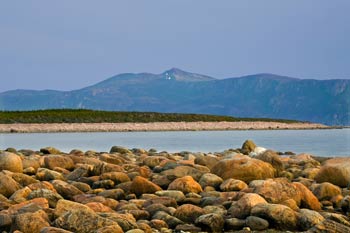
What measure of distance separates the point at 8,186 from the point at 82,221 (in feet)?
14.8

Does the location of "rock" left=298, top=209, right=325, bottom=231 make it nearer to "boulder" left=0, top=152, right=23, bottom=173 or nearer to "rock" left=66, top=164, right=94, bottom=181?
"rock" left=66, top=164, right=94, bottom=181

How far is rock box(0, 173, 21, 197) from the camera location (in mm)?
15875

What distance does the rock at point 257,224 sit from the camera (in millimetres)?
13078

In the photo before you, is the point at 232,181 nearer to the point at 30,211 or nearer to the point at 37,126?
the point at 30,211

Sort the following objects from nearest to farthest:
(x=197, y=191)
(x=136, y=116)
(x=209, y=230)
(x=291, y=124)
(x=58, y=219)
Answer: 1. (x=58, y=219)
2. (x=209, y=230)
3. (x=197, y=191)
4. (x=136, y=116)
5. (x=291, y=124)

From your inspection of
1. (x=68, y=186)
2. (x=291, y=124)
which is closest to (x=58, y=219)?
(x=68, y=186)

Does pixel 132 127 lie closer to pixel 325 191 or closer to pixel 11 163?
pixel 11 163

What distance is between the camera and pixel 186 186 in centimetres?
1616

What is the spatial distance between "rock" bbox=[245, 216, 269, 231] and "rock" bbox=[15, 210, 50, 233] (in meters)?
3.99

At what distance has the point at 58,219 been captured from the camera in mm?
12273

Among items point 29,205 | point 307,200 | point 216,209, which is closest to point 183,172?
point 216,209

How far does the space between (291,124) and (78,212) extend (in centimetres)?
10997

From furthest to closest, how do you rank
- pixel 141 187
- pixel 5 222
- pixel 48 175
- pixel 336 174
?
pixel 48 175 → pixel 336 174 → pixel 141 187 → pixel 5 222

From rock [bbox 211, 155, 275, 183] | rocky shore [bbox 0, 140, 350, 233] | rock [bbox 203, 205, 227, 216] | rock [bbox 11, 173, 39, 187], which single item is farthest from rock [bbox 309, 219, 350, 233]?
rock [bbox 11, 173, 39, 187]
